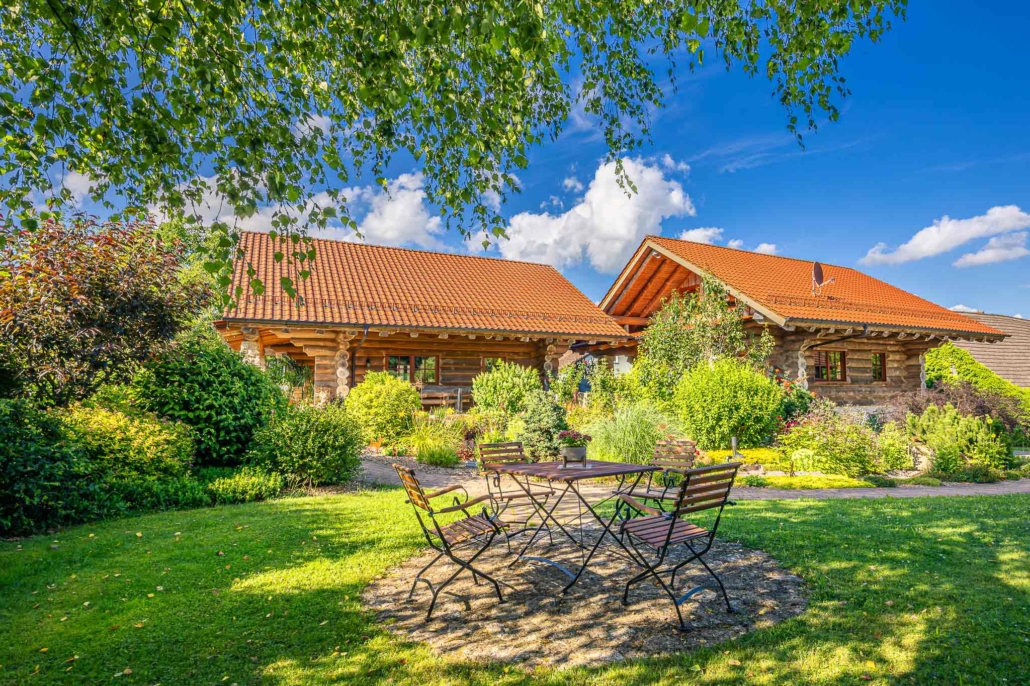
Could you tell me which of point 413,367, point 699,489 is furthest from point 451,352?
point 699,489

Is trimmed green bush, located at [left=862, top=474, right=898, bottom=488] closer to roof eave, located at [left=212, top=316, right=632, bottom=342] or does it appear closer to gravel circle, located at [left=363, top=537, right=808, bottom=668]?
gravel circle, located at [left=363, top=537, right=808, bottom=668]

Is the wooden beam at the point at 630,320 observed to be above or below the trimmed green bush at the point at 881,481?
above

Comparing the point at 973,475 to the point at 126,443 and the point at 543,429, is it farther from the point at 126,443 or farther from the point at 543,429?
the point at 126,443

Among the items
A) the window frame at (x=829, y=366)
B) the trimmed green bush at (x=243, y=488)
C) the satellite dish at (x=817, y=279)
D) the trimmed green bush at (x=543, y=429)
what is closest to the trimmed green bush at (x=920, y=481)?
the trimmed green bush at (x=543, y=429)

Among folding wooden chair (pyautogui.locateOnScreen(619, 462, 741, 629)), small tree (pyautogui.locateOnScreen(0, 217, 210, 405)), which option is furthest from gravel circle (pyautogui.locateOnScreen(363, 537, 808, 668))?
small tree (pyautogui.locateOnScreen(0, 217, 210, 405))

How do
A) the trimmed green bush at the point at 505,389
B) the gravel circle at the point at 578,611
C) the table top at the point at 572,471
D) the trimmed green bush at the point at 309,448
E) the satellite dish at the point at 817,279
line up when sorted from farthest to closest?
the satellite dish at the point at 817,279, the trimmed green bush at the point at 505,389, the trimmed green bush at the point at 309,448, the table top at the point at 572,471, the gravel circle at the point at 578,611

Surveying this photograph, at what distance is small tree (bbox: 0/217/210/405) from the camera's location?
268 inches

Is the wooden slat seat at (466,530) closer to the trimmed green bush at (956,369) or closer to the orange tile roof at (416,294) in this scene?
the orange tile roof at (416,294)

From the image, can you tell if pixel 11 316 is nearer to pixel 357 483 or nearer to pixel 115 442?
pixel 115 442

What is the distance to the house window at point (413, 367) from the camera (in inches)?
601

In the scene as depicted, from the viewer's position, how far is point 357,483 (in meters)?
8.72

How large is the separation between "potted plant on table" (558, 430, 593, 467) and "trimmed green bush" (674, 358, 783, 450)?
2.10 m

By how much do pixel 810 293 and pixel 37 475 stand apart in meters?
17.8

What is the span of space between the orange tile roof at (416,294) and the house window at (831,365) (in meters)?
5.80
